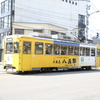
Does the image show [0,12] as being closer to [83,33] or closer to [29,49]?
[83,33]

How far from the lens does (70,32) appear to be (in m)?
45.2

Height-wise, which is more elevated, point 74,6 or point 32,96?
point 74,6

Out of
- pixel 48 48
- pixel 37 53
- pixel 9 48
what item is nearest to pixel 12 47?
pixel 9 48

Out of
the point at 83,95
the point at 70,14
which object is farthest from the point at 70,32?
the point at 83,95

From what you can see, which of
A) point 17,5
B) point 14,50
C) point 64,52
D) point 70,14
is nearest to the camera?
point 14,50

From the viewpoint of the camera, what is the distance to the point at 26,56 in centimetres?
1465

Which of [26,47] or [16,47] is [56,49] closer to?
[26,47]

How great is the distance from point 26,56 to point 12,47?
4.48ft

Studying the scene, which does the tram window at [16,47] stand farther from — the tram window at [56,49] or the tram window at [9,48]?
the tram window at [56,49]

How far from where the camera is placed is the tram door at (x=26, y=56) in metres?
14.4

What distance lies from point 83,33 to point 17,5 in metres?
20.5

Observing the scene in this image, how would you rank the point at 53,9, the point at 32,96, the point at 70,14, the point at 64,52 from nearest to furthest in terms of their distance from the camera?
the point at 32,96 < the point at 64,52 < the point at 53,9 < the point at 70,14

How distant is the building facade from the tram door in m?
17.2

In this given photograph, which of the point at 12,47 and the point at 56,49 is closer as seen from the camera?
the point at 12,47
